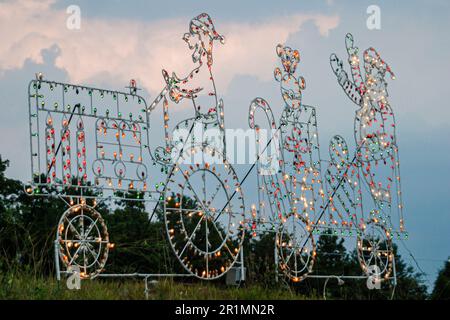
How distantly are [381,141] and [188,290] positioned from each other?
6.52 m

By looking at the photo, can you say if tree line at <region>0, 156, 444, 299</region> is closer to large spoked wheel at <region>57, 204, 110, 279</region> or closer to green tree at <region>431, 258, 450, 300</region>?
green tree at <region>431, 258, 450, 300</region>

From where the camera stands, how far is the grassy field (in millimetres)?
8070

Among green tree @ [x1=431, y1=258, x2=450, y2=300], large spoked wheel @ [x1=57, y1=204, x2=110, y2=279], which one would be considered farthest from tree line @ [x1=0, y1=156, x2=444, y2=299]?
large spoked wheel @ [x1=57, y1=204, x2=110, y2=279]

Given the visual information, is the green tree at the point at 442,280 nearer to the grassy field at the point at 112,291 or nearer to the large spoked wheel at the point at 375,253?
the large spoked wheel at the point at 375,253

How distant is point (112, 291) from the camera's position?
8.69m

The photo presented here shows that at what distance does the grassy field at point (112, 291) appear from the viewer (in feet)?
26.5

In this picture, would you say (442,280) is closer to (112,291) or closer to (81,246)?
(81,246)

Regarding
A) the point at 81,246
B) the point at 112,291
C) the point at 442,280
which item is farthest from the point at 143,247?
the point at 442,280

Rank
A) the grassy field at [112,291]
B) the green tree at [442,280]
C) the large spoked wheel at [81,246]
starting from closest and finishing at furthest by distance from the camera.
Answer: the grassy field at [112,291] → the large spoked wheel at [81,246] → the green tree at [442,280]

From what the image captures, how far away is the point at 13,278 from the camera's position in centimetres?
845

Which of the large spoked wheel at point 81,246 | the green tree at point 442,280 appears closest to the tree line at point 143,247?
the green tree at point 442,280
